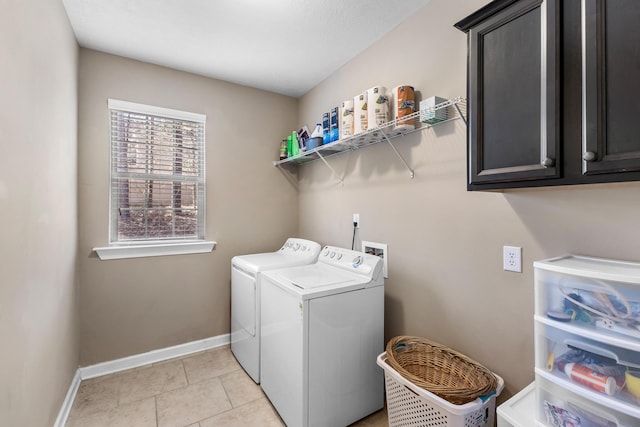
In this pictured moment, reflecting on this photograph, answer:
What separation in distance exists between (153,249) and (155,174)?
66 centimetres

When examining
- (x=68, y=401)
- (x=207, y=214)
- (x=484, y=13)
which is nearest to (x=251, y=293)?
(x=207, y=214)

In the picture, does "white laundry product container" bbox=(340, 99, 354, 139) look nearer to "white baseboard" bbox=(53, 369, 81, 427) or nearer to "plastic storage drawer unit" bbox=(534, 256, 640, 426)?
"plastic storage drawer unit" bbox=(534, 256, 640, 426)

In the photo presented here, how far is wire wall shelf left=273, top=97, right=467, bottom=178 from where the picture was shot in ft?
5.30

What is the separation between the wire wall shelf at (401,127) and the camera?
63.6 inches

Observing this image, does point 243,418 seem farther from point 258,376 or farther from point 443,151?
point 443,151

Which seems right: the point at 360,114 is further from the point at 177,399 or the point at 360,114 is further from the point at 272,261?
the point at 177,399

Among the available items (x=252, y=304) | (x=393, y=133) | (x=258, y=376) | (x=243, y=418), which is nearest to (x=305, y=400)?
(x=243, y=418)

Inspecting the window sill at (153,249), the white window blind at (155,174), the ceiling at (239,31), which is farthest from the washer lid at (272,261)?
the ceiling at (239,31)

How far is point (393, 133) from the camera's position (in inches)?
78.4

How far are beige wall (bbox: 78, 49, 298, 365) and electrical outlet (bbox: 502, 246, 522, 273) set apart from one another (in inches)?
86.0

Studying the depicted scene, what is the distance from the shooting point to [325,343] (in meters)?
1.68

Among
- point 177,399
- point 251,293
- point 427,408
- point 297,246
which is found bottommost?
point 177,399

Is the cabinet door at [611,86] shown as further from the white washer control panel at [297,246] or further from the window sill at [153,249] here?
the window sill at [153,249]

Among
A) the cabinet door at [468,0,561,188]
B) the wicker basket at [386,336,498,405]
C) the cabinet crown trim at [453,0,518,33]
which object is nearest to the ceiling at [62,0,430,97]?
the cabinet crown trim at [453,0,518,33]
